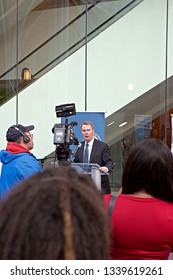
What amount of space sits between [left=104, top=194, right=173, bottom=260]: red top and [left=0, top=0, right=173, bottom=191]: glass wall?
21.8ft

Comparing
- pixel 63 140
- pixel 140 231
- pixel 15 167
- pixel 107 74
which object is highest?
pixel 107 74

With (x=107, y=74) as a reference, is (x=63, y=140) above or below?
below

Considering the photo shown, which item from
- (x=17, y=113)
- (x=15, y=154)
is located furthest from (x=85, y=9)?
(x=15, y=154)

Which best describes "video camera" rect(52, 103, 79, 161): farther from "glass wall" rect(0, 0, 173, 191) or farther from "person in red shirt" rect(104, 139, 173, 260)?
"glass wall" rect(0, 0, 173, 191)

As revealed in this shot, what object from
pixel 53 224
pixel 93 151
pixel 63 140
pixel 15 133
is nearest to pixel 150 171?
pixel 53 224

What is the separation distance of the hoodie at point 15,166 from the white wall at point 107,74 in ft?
18.1

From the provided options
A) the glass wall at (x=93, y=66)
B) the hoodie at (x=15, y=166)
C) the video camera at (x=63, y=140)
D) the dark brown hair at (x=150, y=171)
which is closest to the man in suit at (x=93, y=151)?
the video camera at (x=63, y=140)

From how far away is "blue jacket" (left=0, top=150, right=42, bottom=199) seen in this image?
10.4 feet

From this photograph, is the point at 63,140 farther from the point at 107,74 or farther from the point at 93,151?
the point at 107,74

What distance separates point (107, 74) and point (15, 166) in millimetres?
5872

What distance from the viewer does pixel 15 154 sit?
3.29 meters

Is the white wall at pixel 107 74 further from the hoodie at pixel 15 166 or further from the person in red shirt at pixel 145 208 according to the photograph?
the person in red shirt at pixel 145 208

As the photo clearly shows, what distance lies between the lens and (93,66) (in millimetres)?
8875

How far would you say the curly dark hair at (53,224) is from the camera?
A: 2.68 ft
